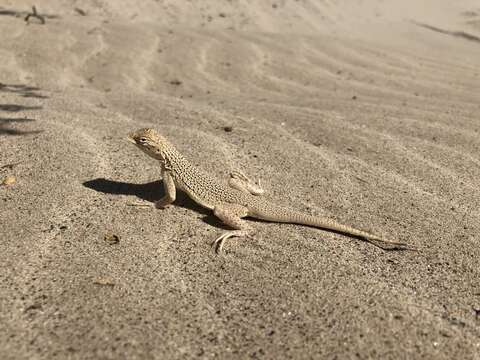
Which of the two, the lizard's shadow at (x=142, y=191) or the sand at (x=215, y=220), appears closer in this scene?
the sand at (x=215, y=220)

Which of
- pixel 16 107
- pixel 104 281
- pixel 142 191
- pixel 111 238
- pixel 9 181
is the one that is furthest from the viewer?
pixel 16 107

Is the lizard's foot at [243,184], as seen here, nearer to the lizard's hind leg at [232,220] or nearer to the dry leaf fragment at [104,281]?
the lizard's hind leg at [232,220]

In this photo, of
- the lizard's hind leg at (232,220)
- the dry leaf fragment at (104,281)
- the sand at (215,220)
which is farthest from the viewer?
the lizard's hind leg at (232,220)

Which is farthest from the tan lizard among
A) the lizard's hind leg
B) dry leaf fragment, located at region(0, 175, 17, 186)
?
dry leaf fragment, located at region(0, 175, 17, 186)

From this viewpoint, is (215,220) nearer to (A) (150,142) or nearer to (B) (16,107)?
(A) (150,142)

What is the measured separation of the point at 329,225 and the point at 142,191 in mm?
1297

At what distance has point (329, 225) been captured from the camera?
8.77ft

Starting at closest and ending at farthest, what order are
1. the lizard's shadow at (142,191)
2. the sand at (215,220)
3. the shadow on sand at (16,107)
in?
the sand at (215,220) < the lizard's shadow at (142,191) < the shadow on sand at (16,107)

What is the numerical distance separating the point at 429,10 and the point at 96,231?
510 inches

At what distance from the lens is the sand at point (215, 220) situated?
1.94m

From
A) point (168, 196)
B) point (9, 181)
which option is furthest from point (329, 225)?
point (9, 181)

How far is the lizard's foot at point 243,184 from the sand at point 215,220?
15cm

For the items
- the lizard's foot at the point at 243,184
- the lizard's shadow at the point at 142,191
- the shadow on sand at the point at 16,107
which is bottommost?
the shadow on sand at the point at 16,107

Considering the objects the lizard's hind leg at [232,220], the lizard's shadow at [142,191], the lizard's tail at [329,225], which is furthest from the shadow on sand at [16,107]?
the lizard's tail at [329,225]
